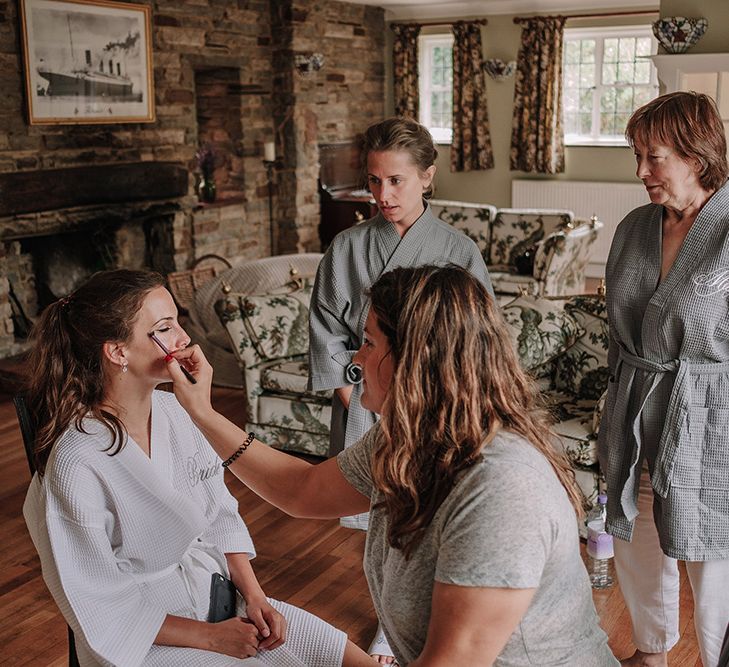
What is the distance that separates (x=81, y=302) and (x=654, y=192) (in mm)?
1269

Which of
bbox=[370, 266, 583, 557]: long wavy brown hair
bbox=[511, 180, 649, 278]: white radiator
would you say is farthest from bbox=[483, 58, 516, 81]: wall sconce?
bbox=[370, 266, 583, 557]: long wavy brown hair

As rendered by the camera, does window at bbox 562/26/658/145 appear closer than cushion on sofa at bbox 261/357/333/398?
No

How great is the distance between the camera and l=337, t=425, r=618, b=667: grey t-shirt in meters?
1.14

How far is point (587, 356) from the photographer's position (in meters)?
3.54

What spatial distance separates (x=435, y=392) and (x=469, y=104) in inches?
324

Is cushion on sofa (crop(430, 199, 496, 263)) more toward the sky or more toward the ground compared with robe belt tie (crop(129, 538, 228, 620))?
more toward the sky

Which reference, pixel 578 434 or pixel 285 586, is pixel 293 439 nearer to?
pixel 285 586

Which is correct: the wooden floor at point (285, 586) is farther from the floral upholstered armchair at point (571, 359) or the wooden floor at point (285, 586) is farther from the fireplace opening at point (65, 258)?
the fireplace opening at point (65, 258)

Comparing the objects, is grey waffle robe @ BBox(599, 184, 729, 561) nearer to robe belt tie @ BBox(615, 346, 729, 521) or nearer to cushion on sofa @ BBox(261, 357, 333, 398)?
robe belt tie @ BBox(615, 346, 729, 521)

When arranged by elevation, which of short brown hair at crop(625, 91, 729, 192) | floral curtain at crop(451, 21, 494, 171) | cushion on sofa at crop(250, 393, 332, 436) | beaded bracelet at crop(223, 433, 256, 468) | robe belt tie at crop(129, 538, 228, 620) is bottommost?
cushion on sofa at crop(250, 393, 332, 436)

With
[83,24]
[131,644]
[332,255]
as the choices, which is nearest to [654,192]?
[332,255]

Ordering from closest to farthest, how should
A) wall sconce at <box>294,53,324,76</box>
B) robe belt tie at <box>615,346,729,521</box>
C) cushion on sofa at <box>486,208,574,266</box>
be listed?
robe belt tie at <box>615,346,729,521</box>, cushion on sofa at <box>486,208,574,266</box>, wall sconce at <box>294,53,324,76</box>

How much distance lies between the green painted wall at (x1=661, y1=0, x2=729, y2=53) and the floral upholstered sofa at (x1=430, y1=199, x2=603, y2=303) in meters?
1.76


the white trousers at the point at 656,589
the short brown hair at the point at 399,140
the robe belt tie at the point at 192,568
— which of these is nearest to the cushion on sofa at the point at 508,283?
the short brown hair at the point at 399,140
